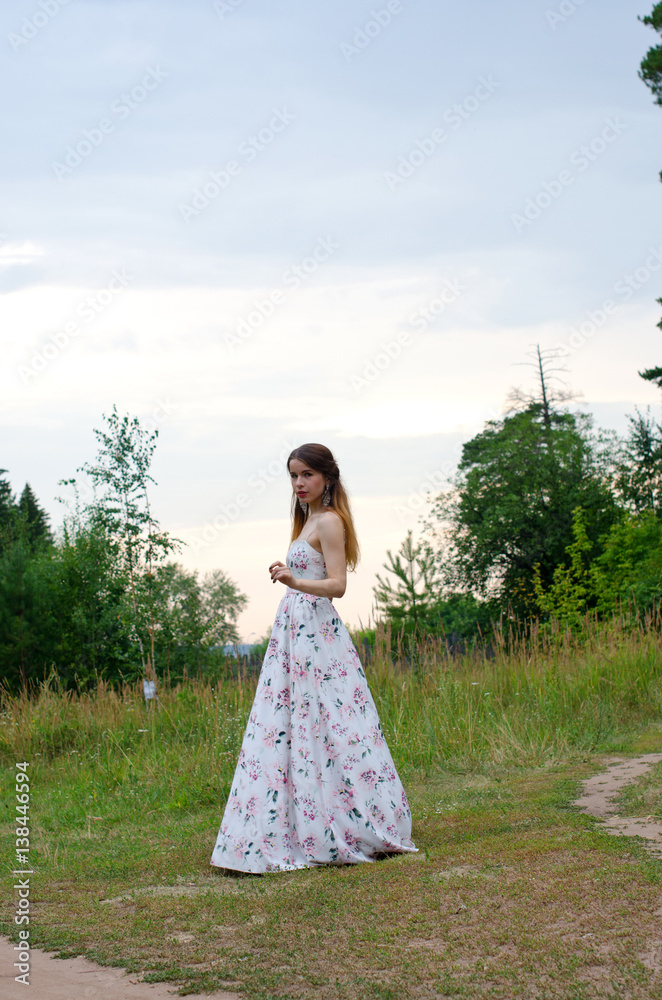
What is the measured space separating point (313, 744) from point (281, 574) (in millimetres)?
880

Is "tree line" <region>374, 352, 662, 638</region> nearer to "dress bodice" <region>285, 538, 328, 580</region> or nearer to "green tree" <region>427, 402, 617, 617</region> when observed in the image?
"green tree" <region>427, 402, 617, 617</region>

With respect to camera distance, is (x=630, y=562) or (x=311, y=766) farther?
(x=630, y=562)

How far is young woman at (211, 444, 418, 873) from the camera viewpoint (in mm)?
4578

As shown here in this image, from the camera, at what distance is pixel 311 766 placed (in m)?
4.61

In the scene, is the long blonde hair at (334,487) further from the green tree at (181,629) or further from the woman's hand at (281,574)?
the green tree at (181,629)

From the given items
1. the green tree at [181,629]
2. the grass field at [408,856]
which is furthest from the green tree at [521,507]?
the grass field at [408,856]

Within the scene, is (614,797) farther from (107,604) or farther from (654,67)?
(654,67)

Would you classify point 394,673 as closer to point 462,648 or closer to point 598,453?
point 462,648

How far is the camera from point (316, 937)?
3.39m

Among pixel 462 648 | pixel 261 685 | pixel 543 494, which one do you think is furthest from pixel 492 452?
pixel 261 685

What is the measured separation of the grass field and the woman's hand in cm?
136

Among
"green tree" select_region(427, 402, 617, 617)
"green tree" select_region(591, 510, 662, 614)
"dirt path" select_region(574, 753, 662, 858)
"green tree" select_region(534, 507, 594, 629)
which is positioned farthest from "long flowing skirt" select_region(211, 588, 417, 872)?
"green tree" select_region(427, 402, 617, 617)

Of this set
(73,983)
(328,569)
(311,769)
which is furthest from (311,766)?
(73,983)

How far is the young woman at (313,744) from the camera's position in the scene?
4.58m
